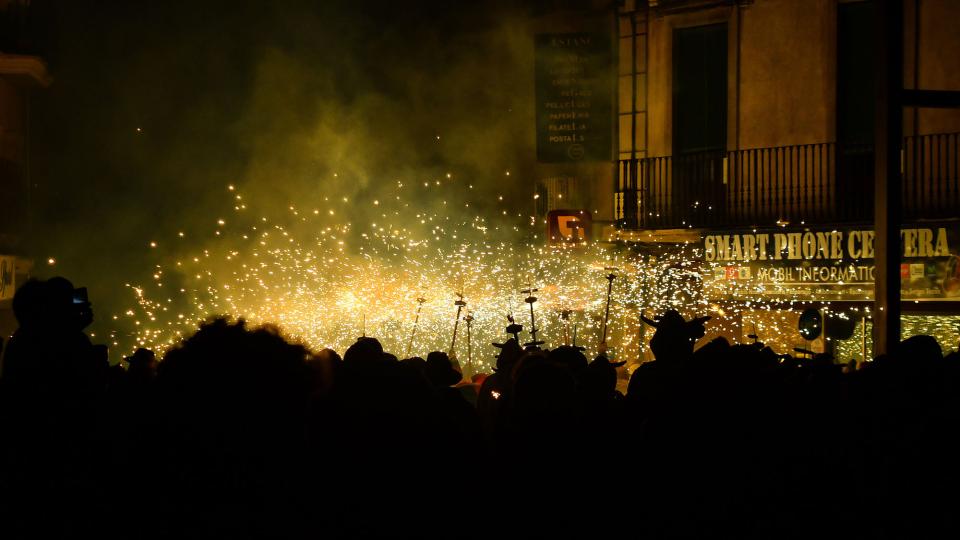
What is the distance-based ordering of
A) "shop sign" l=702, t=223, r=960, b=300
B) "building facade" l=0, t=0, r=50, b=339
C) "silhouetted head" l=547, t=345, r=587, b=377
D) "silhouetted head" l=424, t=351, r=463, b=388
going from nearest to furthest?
"silhouetted head" l=547, t=345, r=587, b=377 → "silhouetted head" l=424, t=351, r=463, b=388 → "shop sign" l=702, t=223, r=960, b=300 → "building facade" l=0, t=0, r=50, b=339

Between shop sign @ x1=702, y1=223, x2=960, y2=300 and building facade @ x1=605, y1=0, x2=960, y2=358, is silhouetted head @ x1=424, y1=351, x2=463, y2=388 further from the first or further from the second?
shop sign @ x1=702, y1=223, x2=960, y2=300

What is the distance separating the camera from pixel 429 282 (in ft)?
49.5

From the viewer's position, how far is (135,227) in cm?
1702

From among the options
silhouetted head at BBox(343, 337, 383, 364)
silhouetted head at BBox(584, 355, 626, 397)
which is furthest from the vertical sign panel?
silhouetted head at BBox(343, 337, 383, 364)

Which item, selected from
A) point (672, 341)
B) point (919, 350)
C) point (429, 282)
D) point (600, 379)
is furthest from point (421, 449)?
point (429, 282)

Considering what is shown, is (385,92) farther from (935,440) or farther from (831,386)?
(935,440)

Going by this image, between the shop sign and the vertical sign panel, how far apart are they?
2382 millimetres

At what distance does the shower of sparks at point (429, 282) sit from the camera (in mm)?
14602

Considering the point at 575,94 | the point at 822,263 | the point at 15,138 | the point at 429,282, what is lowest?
the point at 429,282

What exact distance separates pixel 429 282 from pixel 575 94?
3.85 metres

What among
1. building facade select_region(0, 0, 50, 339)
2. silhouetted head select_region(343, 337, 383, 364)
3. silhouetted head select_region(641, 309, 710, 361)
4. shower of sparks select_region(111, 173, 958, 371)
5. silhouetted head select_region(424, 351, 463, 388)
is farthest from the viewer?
building facade select_region(0, 0, 50, 339)

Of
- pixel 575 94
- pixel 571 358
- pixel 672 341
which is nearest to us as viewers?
pixel 672 341

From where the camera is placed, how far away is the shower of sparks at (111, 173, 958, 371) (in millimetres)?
14602

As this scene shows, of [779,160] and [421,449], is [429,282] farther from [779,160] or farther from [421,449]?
[421,449]
